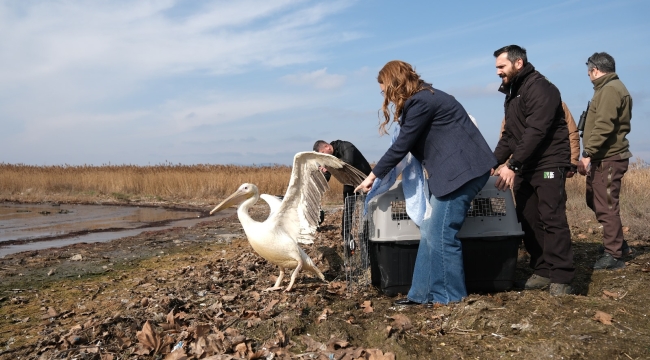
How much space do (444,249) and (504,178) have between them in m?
0.85

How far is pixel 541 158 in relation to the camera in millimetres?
5090

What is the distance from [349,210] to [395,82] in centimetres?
180

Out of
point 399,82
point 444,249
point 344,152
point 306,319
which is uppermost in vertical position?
point 399,82

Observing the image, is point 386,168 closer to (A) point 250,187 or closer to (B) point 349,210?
(B) point 349,210

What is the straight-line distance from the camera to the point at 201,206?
19703 millimetres

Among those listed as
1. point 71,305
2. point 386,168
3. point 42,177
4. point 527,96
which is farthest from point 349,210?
point 42,177

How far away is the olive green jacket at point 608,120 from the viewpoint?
5.71 m

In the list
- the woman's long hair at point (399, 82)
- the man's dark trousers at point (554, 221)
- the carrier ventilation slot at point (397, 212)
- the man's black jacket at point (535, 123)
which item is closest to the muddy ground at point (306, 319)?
the man's dark trousers at point (554, 221)

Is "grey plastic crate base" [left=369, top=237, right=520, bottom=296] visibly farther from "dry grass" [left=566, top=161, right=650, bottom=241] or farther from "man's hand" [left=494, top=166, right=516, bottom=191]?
"dry grass" [left=566, top=161, right=650, bottom=241]

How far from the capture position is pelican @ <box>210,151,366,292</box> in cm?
596

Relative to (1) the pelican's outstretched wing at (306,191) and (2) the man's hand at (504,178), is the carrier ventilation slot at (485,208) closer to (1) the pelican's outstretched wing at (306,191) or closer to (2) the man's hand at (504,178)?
(2) the man's hand at (504,178)

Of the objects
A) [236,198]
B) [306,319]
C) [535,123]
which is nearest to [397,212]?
[306,319]

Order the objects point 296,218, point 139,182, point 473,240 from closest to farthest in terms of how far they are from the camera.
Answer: point 473,240 → point 296,218 → point 139,182

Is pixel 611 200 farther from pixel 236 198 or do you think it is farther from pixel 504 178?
pixel 236 198
